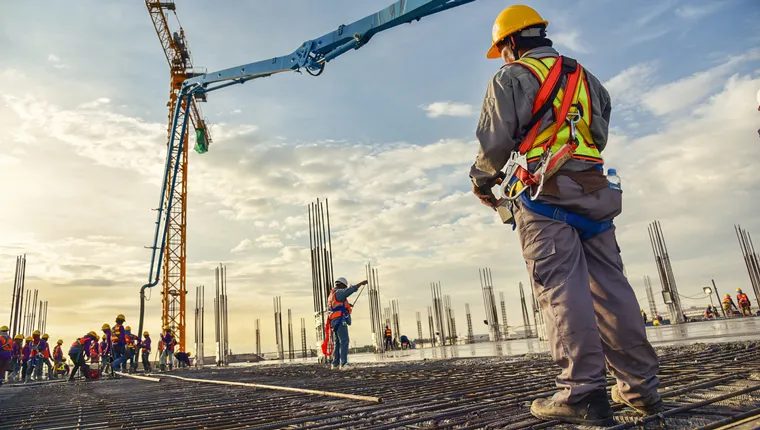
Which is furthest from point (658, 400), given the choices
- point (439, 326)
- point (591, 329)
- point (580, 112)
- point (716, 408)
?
point (439, 326)

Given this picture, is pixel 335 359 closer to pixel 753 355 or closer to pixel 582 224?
pixel 753 355

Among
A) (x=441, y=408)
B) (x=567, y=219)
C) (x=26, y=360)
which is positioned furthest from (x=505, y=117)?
(x=26, y=360)

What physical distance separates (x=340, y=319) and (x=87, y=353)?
407 inches

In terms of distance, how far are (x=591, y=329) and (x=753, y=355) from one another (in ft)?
7.77

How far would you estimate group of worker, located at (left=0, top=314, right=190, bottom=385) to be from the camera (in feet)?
44.3

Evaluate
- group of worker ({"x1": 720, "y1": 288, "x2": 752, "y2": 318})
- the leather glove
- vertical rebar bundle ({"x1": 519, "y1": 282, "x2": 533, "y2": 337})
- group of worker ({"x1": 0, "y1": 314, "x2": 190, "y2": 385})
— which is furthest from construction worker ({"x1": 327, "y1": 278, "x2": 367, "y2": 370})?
vertical rebar bundle ({"x1": 519, "y1": 282, "x2": 533, "y2": 337})

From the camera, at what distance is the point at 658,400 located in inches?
72.8

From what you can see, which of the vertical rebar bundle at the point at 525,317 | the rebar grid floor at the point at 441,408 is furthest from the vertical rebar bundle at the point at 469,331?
the rebar grid floor at the point at 441,408

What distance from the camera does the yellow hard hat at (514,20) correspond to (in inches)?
90.1

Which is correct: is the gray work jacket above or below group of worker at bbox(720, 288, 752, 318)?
above

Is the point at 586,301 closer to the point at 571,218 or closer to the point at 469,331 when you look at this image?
the point at 571,218

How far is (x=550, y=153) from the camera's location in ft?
6.62

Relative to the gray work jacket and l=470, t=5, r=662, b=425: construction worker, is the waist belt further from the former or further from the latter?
the gray work jacket

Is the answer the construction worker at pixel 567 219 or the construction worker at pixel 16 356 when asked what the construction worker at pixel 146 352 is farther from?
the construction worker at pixel 567 219
